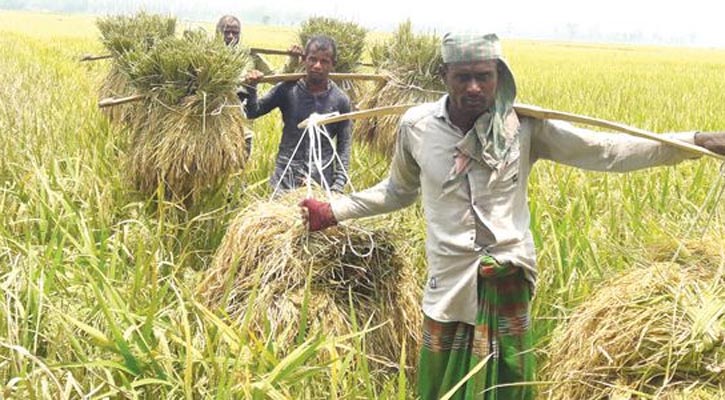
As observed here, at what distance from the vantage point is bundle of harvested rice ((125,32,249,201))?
3084mm

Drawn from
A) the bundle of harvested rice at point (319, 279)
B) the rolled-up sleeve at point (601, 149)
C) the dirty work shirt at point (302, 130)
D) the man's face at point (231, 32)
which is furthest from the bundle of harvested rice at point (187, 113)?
the rolled-up sleeve at point (601, 149)

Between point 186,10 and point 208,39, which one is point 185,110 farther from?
point 186,10

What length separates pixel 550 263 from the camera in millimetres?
2861

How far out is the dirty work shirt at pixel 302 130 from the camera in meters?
3.19

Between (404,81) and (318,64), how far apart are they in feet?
2.41

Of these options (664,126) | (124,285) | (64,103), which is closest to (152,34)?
(64,103)

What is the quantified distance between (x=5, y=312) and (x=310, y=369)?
839 millimetres

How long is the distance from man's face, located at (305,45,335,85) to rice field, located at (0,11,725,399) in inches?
22.4

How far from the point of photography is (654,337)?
Result: 1638 millimetres

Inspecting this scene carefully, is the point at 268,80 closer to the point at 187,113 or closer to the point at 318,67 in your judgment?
the point at 318,67

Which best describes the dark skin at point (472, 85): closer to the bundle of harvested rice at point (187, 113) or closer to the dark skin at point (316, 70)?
the dark skin at point (316, 70)

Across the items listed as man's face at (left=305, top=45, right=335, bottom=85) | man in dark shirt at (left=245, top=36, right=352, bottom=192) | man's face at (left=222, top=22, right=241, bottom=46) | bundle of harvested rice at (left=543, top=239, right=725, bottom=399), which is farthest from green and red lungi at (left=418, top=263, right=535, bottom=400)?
man's face at (left=222, top=22, right=241, bottom=46)

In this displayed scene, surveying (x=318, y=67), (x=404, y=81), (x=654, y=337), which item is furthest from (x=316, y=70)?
(x=654, y=337)

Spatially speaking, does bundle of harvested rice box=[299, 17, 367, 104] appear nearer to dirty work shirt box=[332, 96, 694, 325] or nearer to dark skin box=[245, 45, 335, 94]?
dark skin box=[245, 45, 335, 94]
